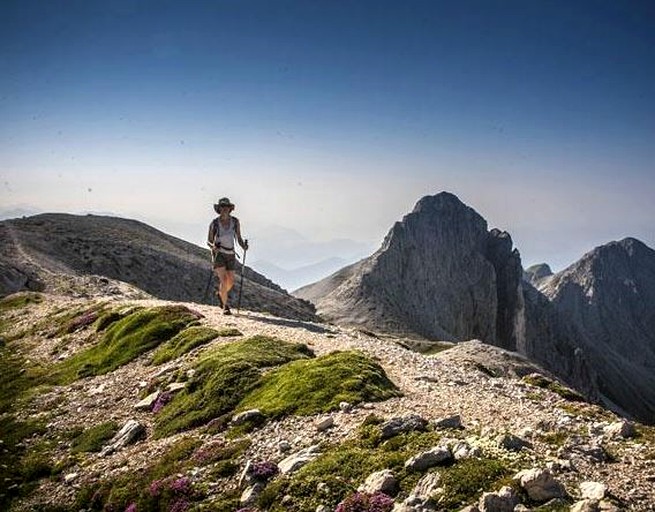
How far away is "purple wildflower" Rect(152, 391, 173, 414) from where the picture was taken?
17.8m

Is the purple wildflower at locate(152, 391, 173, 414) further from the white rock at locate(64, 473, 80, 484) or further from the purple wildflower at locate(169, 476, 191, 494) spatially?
the purple wildflower at locate(169, 476, 191, 494)

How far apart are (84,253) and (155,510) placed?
247ft

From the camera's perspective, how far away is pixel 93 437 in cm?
1675

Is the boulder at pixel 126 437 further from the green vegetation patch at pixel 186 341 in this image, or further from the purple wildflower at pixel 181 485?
the green vegetation patch at pixel 186 341

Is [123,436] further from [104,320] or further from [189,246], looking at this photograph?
[189,246]

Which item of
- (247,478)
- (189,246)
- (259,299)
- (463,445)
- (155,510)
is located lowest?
(155,510)

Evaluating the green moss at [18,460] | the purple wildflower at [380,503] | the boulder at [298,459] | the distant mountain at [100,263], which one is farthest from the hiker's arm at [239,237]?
the distant mountain at [100,263]

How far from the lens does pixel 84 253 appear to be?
78.7 metres

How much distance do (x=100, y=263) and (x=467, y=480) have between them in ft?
252

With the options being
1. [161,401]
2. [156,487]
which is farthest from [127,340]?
[156,487]

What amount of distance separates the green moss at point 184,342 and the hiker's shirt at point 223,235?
5.55m

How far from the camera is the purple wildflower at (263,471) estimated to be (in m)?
11.3

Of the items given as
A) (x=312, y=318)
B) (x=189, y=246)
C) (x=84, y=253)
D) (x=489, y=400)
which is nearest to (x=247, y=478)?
(x=489, y=400)

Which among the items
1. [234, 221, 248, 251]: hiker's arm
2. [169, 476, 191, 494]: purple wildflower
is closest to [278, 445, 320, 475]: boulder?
[169, 476, 191, 494]: purple wildflower
